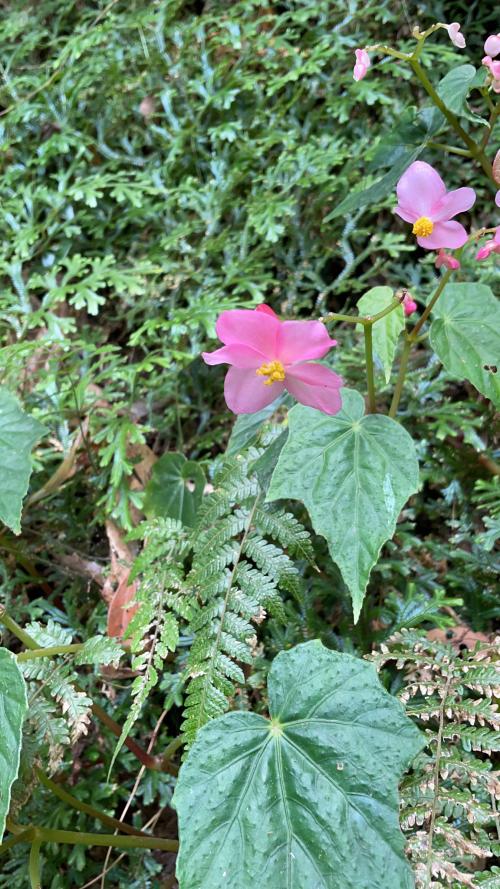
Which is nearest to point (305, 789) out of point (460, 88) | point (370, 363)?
point (370, 363)

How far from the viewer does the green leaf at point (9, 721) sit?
83 centimetres

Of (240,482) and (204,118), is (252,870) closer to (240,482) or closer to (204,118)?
(240,482)

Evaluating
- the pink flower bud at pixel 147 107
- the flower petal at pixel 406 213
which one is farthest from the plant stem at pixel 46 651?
the pink flower bud at pixel 147 107

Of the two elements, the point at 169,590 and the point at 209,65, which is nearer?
the point at 169,590

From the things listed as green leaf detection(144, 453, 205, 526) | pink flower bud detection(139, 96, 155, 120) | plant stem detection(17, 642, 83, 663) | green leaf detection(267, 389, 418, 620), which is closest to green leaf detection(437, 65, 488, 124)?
green leaf detection(267, 389, 418, 620)

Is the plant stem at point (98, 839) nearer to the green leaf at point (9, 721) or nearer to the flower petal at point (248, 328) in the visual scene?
the green leaf at point (9, 721)

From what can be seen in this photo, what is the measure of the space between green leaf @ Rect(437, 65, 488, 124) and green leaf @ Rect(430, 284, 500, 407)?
1.07ft

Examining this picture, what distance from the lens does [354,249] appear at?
6.77ft

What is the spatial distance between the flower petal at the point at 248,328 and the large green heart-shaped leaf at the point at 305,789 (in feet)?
1.37

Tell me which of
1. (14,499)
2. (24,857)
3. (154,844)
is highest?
(14,499)

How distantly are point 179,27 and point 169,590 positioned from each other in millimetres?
2338

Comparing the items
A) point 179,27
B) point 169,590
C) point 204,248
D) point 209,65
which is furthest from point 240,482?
point 179,27

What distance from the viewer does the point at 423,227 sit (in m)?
1.02

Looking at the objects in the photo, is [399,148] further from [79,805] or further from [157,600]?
[79,805]
